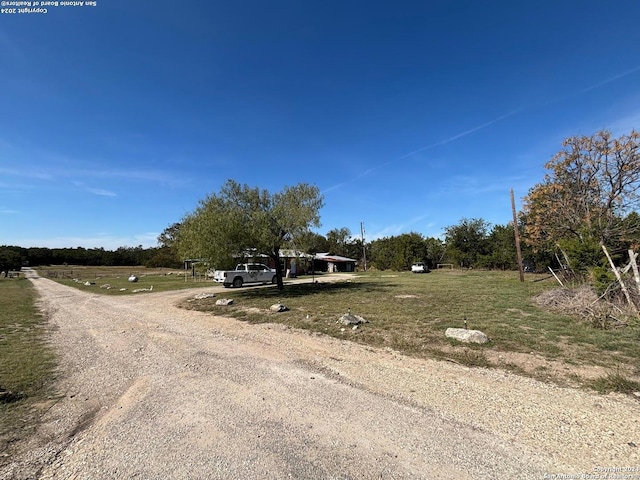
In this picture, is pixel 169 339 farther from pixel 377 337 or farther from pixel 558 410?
pixel 558 410

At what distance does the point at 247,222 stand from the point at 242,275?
825 centimetres

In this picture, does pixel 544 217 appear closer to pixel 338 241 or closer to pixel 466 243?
pixel 466 243

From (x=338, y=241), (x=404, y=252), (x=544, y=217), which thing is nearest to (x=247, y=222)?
(x=544, y=217)

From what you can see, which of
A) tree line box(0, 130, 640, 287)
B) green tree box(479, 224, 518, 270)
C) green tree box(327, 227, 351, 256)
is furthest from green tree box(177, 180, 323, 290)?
green tree box(327, 227, 351, 256)

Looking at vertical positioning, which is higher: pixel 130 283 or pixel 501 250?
pixel 501 250

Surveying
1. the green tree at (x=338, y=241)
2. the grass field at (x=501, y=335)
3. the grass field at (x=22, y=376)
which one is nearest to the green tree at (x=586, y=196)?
the grass field at (x=501, y=335)

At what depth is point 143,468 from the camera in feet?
8.93

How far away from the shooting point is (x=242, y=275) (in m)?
23.1

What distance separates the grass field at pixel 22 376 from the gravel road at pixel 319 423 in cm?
23

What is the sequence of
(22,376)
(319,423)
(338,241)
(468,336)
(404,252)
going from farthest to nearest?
1. (338,241)
2. (404,252)
3. (468,336)
4. (22,376)
5. (319,423)

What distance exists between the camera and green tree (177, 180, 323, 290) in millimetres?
14828

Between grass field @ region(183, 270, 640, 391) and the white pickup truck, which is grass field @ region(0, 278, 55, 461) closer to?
grass field @ region(183, 270, 640, 391)

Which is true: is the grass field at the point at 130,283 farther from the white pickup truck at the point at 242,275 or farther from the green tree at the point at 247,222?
the green tree at the point at 247,222

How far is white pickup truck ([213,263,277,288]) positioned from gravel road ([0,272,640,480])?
53.6 ft
